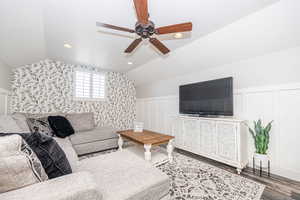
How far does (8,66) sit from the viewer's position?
293 centimetres

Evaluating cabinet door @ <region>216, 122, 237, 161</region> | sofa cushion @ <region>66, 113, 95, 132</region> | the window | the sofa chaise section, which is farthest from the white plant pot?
the window

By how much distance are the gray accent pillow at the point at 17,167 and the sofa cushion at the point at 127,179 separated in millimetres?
457

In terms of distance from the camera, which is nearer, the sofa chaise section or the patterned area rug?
the patterned area rug

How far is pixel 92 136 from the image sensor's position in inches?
119

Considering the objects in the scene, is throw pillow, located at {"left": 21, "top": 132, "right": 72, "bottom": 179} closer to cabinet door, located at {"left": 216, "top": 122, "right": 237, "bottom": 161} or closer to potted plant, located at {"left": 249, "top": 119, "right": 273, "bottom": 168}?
cabinet door, located at {"left": 216, "top": 122, "right": 237, "bottom": 161}

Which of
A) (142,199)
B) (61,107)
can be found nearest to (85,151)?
(61,107)

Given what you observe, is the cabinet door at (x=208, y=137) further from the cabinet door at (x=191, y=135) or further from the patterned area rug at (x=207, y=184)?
the patterned area rug at (x=207, y=184)

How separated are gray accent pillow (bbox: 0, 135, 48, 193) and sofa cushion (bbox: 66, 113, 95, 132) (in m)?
2.58

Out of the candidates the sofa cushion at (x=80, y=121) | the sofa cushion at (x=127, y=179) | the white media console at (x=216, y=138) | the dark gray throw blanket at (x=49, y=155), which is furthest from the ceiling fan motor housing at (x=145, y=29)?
the sofa cushion at (x=80, y=121)

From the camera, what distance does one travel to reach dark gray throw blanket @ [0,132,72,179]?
0.96 metres

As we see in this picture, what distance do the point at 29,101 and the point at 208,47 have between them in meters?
4.50

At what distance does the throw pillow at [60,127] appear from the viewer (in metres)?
2.75

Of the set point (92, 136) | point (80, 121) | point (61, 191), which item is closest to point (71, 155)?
point (61, 191)

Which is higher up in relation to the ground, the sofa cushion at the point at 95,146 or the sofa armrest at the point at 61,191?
the sofa armrest at the point at 61,191
